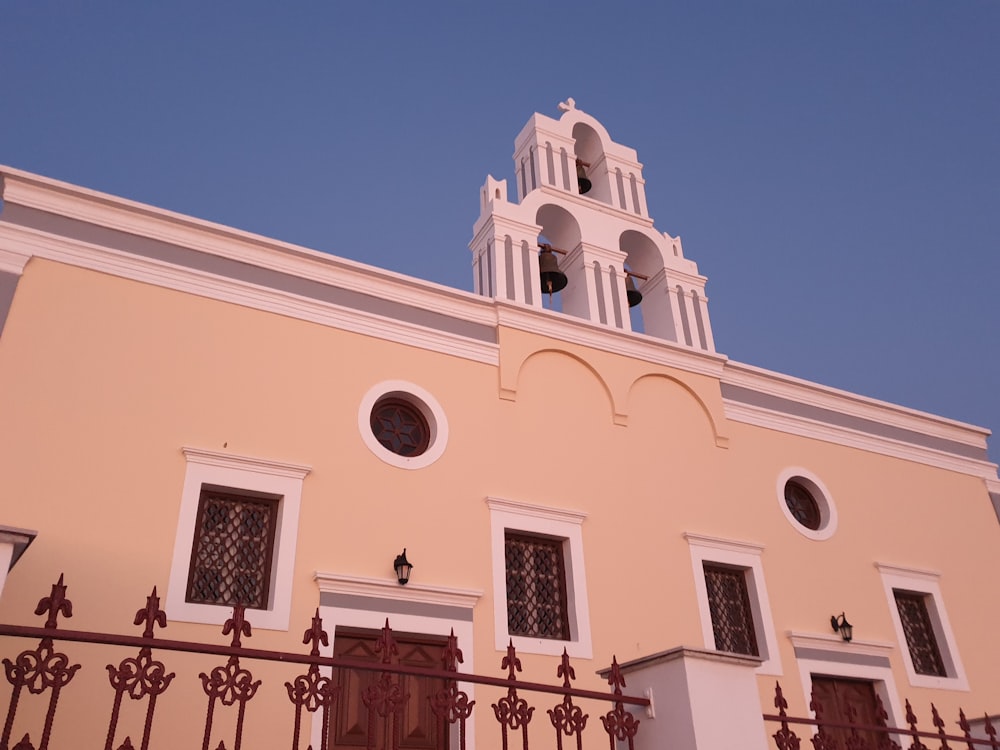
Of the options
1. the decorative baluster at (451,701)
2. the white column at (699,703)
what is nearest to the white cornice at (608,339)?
the white column at (699,703)

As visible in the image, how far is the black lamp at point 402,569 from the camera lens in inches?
315

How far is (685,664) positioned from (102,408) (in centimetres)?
535

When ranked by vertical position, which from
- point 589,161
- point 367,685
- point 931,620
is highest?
point 589,161

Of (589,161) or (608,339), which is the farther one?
(589,161)

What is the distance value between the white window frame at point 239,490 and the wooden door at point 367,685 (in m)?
0.67

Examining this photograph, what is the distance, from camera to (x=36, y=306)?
7715mm

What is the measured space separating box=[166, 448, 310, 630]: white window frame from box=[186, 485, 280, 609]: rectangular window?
0.34ft

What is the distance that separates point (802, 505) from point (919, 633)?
7.14 ft

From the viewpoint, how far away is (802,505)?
1145cm

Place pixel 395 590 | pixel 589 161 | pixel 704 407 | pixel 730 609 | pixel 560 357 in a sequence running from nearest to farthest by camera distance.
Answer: pixel 395 590
pixel 730 609
pixel 560 357
pixel 704 407
pixel 589 161

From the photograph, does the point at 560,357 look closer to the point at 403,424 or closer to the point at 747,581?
the point at 403,424

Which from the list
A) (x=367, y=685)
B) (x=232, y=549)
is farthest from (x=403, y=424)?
(x=367, y=685)

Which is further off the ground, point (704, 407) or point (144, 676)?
point (704, 407)

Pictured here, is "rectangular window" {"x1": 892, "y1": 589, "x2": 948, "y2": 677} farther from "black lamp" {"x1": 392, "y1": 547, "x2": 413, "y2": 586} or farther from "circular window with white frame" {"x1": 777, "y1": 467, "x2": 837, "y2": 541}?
"black lamp" {"x1": 392, "y1": 547, "x2": 413, "y2": 586}
